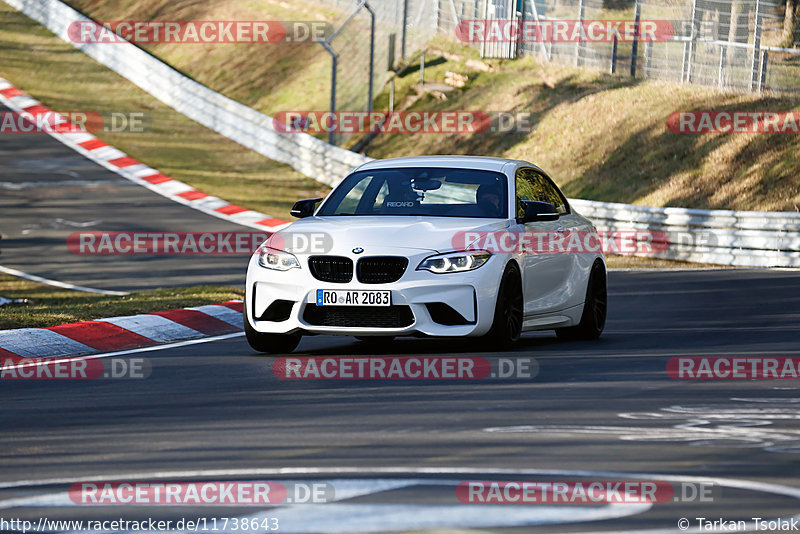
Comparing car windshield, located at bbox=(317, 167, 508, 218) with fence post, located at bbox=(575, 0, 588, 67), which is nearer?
car windshield, located at bbox=(317, 167, 508, 218)

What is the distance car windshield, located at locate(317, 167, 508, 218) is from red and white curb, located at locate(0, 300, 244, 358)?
2.00 metres

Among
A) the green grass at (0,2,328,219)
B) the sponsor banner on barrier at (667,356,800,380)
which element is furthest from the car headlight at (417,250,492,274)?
the green grass at (0,2,328,219)

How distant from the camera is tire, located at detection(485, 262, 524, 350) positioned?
1058cm

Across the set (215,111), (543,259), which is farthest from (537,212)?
(215,111)

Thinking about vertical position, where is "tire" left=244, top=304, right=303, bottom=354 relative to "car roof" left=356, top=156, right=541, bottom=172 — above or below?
below

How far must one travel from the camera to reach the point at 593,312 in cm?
1270

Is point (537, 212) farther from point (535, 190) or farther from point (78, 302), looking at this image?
point (78, 302)

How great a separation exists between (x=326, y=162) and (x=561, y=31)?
23.6 feet

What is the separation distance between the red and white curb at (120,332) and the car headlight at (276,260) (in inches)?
68.2

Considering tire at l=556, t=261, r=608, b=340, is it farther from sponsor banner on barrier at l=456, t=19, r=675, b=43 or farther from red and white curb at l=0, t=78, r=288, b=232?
sponsor banner on barrier at l=456, t=19, r=675, b=43

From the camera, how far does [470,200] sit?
11.6m

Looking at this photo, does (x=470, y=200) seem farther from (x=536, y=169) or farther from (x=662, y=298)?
(x=662, y=298)

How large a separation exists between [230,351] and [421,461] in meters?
5.17

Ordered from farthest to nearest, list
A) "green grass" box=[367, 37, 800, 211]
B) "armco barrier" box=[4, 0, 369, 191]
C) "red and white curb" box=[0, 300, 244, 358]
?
"armco barrier" box=[4, 0, 369, 191], "green grass" box=[367, 37, 800, 211], "red and white curb" box=[0, 300, 244, 358]
